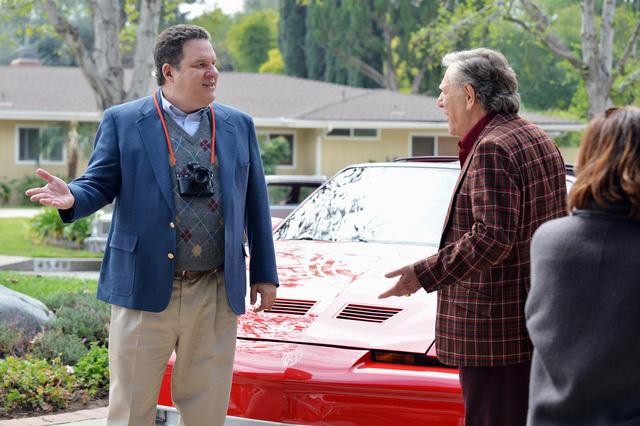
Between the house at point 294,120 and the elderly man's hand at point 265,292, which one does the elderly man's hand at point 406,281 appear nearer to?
the elderly man's hand at point 265,292

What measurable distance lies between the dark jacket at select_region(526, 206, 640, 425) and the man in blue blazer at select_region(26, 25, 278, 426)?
205 centimetres

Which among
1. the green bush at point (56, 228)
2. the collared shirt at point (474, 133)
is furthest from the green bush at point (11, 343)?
the green bush at point (56, 228)

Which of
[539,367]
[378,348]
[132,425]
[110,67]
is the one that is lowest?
[132,425]

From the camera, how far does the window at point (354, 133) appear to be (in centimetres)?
3428

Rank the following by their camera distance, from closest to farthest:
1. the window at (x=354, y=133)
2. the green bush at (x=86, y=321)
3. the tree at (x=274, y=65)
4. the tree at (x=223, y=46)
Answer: the green bush at (x=86, y=321)
the window at (x=354, y=133)
the tree at (x=274, y=65)
the tree at (x=223, y=46)

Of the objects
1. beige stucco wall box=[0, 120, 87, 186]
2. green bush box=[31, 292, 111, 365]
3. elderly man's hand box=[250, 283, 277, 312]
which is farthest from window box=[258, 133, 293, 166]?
elderly man's hand box=[250, 283, 277, 312]

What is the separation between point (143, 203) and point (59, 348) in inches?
131

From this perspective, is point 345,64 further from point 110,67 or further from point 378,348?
point 378,348

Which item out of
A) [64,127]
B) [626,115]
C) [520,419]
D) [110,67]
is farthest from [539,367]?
[64,127]

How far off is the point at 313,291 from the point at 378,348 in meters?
0.71

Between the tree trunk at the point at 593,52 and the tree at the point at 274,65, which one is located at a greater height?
the tree at the point at 274,65

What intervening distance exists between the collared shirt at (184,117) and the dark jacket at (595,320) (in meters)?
2.26

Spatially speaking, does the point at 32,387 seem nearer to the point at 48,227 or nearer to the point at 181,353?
the point at 181,353

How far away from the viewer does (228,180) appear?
444cm
